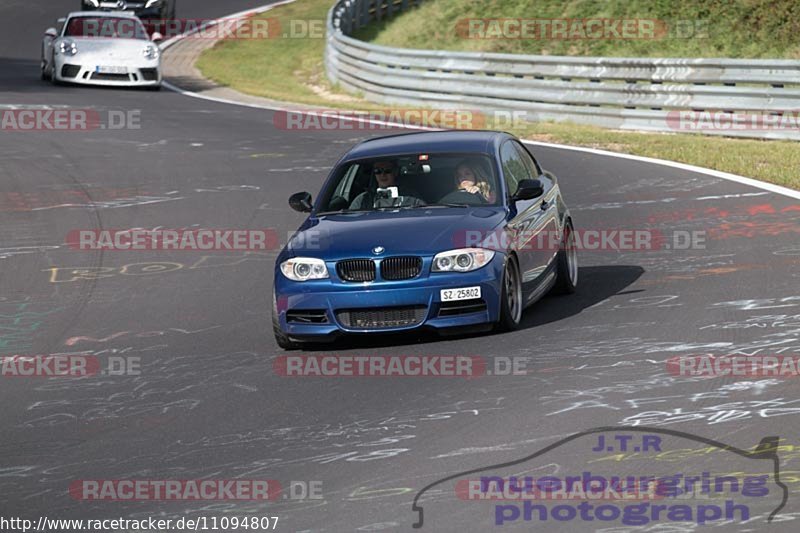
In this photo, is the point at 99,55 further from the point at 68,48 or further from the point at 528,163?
the point at 528,163

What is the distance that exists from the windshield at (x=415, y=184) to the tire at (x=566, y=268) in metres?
1.04

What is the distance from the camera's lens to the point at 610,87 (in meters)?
25.5

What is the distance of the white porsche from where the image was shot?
3066 centimetres

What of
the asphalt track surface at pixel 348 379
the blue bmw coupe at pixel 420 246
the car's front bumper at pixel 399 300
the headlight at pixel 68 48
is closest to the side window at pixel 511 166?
the blue bmw coupe at pixel 420 246

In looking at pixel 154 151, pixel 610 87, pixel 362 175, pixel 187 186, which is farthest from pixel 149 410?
pixel 610 87

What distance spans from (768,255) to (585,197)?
4.31 meters

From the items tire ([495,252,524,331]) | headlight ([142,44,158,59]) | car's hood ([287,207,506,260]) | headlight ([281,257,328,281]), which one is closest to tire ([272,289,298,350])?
headlight ([281,257,328,281])

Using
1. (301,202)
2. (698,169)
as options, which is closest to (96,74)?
(698,169)

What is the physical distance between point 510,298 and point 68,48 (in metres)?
21.5

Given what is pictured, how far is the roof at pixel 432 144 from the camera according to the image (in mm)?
11898

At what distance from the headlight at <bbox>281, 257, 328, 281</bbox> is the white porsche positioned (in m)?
20.7

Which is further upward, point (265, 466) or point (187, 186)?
point (265, 466)

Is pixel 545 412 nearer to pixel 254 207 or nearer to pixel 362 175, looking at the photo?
pixel 362 175

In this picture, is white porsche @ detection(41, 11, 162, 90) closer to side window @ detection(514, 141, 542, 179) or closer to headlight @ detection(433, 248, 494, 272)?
side window @ detection(514, 141, 542, 179)
